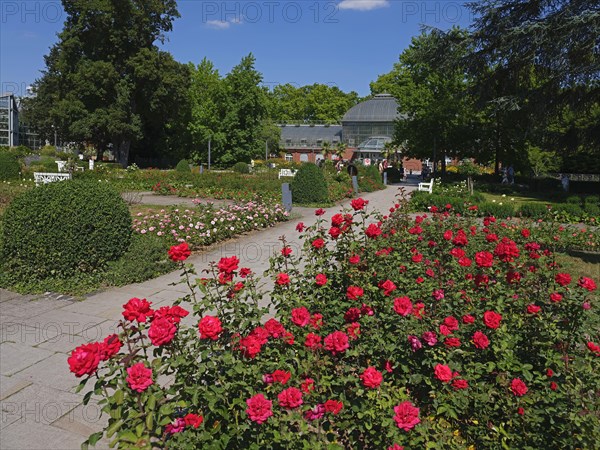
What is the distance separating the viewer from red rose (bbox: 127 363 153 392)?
71.1 inches

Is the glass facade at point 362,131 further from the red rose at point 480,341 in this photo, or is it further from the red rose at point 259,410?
the red rose at point 259,410

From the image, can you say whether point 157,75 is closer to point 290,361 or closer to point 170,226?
point 170,226

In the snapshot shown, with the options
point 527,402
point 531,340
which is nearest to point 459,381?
point 527,402

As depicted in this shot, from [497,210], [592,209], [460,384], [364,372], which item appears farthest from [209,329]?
[592,209]

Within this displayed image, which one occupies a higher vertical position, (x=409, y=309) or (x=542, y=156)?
(x=542, y=156)

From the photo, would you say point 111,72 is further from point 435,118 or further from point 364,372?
point 364,372

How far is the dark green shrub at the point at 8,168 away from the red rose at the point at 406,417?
23099 millimetres

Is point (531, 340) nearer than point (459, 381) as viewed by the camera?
No

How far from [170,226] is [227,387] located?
682 centimetres

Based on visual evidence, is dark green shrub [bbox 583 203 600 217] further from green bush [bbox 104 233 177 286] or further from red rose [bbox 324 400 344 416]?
red rose [bbox 324 400 344 416]

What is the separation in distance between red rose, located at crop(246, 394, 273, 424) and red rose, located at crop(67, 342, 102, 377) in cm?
63

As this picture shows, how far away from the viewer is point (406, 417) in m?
1.82

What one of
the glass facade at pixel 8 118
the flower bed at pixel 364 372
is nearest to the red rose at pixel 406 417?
the flower bed at pixel 364 372

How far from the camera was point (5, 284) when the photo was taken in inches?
231
